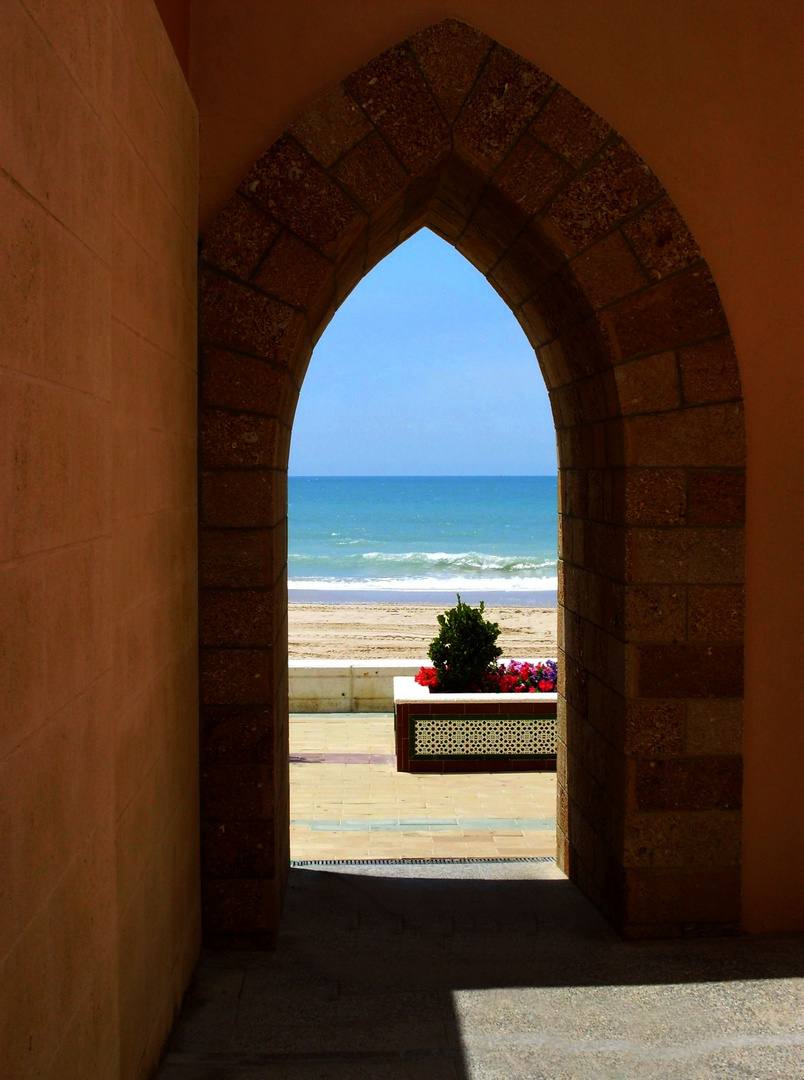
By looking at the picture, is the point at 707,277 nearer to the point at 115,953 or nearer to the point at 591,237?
the point at 591,237

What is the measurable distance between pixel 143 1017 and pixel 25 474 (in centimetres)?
169

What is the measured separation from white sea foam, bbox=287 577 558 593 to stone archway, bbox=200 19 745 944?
927 inches

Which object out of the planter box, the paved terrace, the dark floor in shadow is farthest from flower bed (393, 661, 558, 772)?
the dark floor in shadow

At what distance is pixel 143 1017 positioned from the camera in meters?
2.56

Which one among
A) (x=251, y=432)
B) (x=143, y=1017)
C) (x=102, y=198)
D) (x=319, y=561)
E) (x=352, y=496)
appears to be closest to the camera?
(x=102, y=198)

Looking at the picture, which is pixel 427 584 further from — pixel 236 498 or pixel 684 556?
pixel 236 498

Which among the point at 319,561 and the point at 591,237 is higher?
the point at 591,237

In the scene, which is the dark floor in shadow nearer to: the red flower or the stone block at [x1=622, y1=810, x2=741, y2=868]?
the stone block at [x1=622, y1=810, x2=741, y2=868]

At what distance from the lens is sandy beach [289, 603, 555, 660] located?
15.8 m

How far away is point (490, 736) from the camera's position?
756 centimetres

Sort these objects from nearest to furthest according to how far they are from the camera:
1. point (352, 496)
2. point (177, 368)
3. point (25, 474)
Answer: point (25, 474)
point (177, 368)
point (352, 496)

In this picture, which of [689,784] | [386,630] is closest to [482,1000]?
[689,784]

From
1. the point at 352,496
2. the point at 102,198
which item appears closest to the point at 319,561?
the point at 352,496

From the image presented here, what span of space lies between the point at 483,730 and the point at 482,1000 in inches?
166
